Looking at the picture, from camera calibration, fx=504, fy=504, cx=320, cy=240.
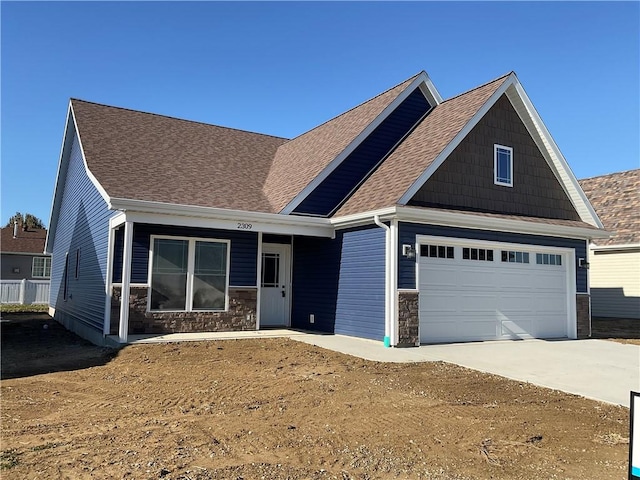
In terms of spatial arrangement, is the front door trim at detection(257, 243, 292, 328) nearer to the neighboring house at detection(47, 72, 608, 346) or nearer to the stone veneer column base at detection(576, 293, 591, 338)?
the neighboring house at detection(47, 72, 608, 346)

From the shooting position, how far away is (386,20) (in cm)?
1245

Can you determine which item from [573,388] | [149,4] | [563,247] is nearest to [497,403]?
[573,388]

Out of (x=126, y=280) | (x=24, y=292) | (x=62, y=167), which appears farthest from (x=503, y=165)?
(x=24, y=292)

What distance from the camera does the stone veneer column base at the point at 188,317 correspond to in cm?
1143

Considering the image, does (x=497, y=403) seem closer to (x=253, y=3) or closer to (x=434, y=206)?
(x=434, y=206)

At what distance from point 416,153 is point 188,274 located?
258 inches

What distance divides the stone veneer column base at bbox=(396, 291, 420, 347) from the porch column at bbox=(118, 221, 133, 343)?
5864 millimetres

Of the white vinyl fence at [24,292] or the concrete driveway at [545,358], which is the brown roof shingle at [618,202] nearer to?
the concrete driveway at [545,358]

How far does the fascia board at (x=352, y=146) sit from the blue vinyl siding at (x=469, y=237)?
124 inches

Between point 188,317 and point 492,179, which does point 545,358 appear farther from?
point 188,317

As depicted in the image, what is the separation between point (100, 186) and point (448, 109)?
31.4 feet

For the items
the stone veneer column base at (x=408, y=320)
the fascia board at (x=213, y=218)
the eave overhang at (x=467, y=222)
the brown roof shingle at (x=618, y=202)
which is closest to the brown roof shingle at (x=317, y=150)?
the fascia board at (x=213, y=218)

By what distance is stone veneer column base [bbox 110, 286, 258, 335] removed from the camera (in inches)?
450

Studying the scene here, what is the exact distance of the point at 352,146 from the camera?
46.5 ft
